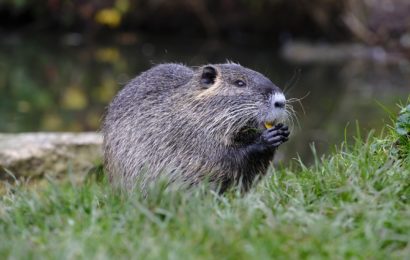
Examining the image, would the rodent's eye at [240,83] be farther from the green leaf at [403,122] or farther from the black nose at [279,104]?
the green leaf at [403,122]

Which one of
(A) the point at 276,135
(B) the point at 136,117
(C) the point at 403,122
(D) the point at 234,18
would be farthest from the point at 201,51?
(C) the point at 403,122

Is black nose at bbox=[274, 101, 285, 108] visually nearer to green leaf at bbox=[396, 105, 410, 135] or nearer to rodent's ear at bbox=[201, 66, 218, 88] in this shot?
rodent's ear at bbox=[201, 66, 218, 88]

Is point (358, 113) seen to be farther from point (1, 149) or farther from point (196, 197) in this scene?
point (196, 197)

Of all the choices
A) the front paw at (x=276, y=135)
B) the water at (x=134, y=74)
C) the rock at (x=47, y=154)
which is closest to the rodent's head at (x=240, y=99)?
the front paw at (x=276, y=135)

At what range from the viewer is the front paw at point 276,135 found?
4.75m

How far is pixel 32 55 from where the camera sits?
17.2 metres

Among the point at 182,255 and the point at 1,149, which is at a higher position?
the point at 182,255

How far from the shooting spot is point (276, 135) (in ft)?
15.6

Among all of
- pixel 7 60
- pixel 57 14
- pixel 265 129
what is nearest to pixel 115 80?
pixel 7 60

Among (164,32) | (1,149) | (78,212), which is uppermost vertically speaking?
(78,212)

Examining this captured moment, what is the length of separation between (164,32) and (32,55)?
4.26 metres

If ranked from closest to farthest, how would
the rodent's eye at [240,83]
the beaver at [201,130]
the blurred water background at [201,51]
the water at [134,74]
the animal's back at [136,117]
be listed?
the beaver at [201,130] < the rodent's eye at [240,83] < the animal's back at [136,117] < the water at [134,74] < the blurred water background at [201,51]

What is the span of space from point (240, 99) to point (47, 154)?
295 centimetres

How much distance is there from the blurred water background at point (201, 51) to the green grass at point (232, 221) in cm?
604
